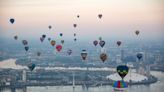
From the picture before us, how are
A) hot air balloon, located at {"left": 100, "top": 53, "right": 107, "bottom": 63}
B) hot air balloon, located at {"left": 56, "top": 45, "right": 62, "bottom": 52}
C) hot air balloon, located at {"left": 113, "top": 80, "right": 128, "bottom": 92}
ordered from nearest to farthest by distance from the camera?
hot air balloon, located at {"left": 113, "top": 80, "right": 128, "bottom": 92}, hot air balloon, located at {"left": 100, "top": 53, "right": 107, "bottom": 63}, hot air balloon, located at {"left": 56, "top": 45, "right": 62, "bottom": 52}

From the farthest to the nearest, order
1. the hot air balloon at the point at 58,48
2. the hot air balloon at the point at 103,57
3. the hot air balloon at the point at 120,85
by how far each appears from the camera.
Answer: the hot air balloon at the point at 58,48 < the hot air balloon at the point at 103,57 < the hot air balloon at the point at 120,85

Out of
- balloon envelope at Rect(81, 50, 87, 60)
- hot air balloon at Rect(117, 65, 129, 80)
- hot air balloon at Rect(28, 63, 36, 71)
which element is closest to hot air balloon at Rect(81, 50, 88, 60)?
balloon envelope at Rect(81, 50, 87, 60)

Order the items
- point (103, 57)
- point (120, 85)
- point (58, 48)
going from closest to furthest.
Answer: point (120, 85) → point (103, 57) → point (58, 48)

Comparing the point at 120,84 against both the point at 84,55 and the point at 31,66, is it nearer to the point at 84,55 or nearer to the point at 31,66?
the point at 84,55

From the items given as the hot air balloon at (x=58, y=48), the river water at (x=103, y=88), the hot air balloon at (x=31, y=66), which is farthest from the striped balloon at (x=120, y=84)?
the hot air balloon at (x=31, y=66)

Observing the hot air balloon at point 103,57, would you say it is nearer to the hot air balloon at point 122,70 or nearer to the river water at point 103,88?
the hot air balloon at point 122,70

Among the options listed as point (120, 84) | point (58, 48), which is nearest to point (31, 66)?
point (58, 48)

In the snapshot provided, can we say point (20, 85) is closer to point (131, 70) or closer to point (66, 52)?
point (66, 52)

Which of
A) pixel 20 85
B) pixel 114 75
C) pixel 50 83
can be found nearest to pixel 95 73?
pixel 114 75

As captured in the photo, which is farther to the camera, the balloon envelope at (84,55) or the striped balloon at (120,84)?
the balloon envelope at (84,55)

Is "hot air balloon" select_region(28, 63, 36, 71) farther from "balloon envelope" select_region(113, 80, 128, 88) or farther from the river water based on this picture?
"balloon envelope" select_region(113, 80, 128, 88)
